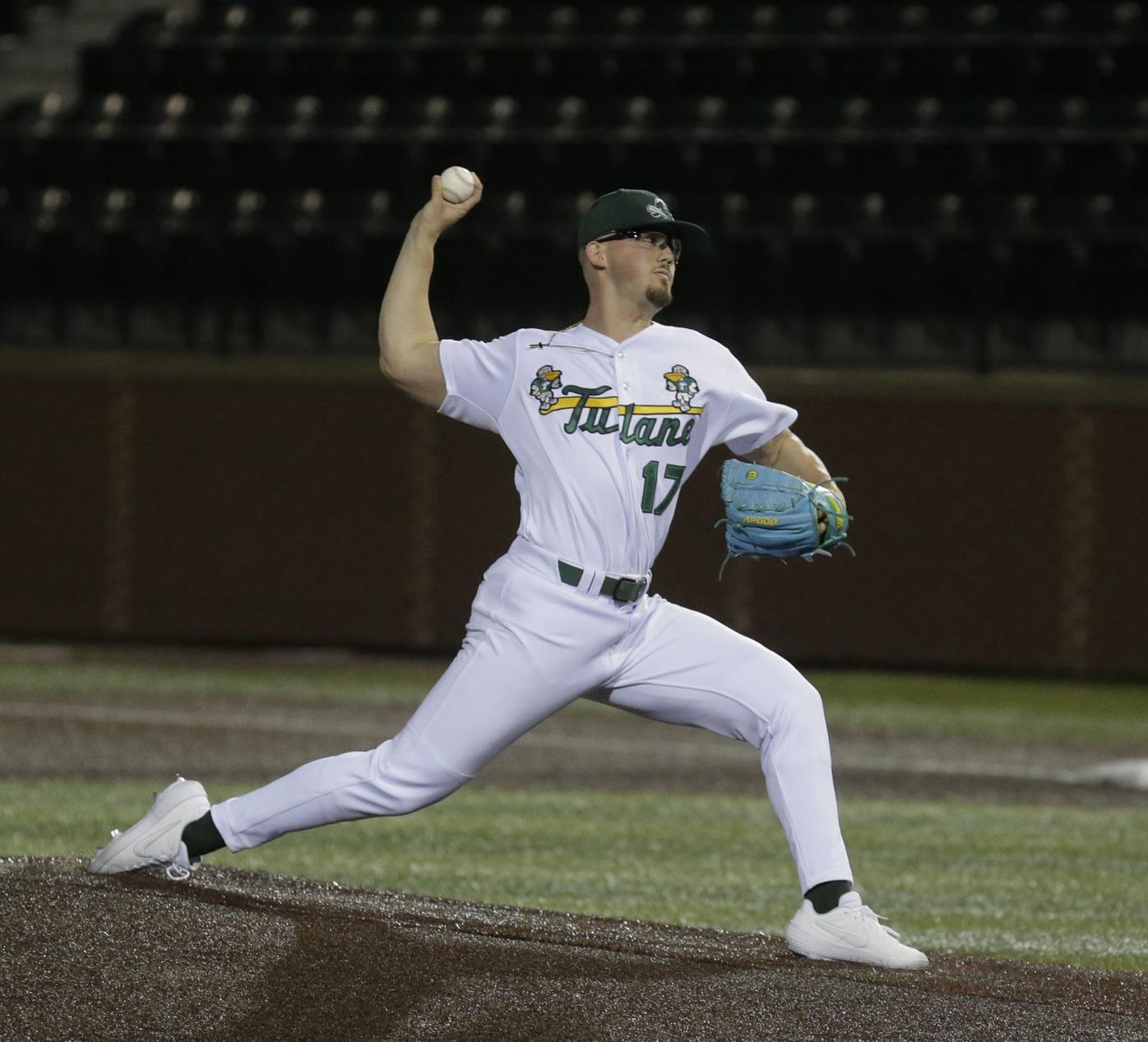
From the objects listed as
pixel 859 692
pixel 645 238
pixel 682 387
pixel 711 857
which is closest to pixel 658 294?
pixel 645 238

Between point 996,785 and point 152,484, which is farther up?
point 152,484

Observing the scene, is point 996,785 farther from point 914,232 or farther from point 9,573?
point 9,573

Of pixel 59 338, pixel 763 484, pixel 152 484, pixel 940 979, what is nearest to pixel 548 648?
pixel 763 484

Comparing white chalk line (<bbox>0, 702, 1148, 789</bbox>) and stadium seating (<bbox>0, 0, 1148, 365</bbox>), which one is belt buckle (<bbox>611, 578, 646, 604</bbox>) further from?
stadium seating (<bbox>0, 0, 1148, 365</bbox>)

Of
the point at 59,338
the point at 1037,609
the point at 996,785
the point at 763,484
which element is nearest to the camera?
the point at 763,484

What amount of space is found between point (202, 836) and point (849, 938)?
1424mm

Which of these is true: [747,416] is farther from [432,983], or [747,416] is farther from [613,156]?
[613,156]

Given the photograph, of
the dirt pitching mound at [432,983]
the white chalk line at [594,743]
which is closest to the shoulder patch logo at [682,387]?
the dirt pitching mound at [432,983]

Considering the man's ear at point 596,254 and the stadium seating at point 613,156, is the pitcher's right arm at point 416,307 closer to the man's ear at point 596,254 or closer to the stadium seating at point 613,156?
the man's ear at point 596,254

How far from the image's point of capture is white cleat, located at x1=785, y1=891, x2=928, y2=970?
4215 millimetres

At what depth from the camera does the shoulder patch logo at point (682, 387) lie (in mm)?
4336

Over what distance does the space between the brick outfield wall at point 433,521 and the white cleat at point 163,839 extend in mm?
7795

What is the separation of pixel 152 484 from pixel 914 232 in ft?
16.8

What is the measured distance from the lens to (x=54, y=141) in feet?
48.9
